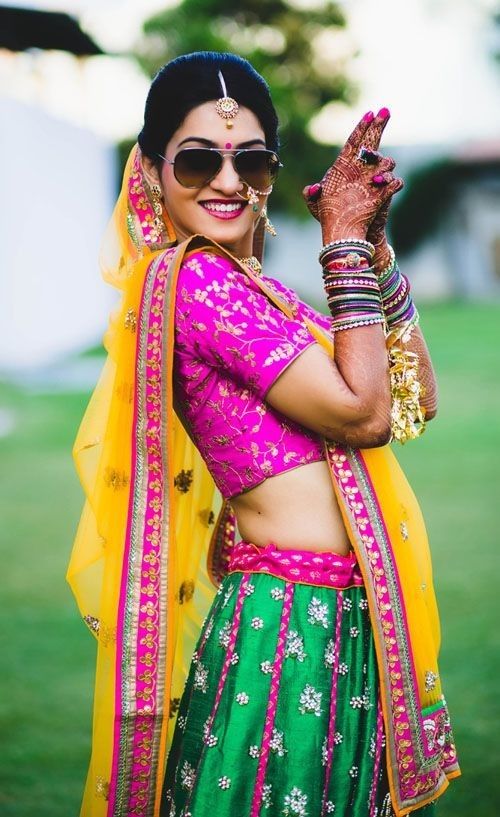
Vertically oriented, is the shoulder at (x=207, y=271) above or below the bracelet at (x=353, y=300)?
above

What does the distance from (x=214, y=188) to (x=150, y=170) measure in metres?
0.16

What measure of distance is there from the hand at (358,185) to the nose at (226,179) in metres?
0.18

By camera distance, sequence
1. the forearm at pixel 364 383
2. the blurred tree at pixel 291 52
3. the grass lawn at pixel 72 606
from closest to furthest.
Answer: the forearm at pixel 364 383 < the grass lawn at pixel 72 606 < the blurred tree at pixel 291 52

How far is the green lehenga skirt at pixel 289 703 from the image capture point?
5.50ft

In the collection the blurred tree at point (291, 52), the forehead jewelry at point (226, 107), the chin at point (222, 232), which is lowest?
the chin at point (222, 232)

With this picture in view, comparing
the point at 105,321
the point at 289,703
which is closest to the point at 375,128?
the point at 289,703

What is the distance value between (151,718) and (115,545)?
1.03 feet

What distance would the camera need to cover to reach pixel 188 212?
1837mm

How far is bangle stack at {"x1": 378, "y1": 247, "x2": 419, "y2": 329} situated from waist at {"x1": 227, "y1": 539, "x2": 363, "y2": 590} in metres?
0.43

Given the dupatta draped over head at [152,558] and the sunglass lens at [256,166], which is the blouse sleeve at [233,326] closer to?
the dupatta draped over head at [152,558]

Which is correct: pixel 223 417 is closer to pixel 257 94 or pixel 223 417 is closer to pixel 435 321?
pixel 257 94

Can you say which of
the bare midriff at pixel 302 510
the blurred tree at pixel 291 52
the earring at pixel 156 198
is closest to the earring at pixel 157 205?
the earring at pixel 156 198

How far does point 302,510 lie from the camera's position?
1.75 metres

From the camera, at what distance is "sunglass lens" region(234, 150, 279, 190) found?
5.94ft
